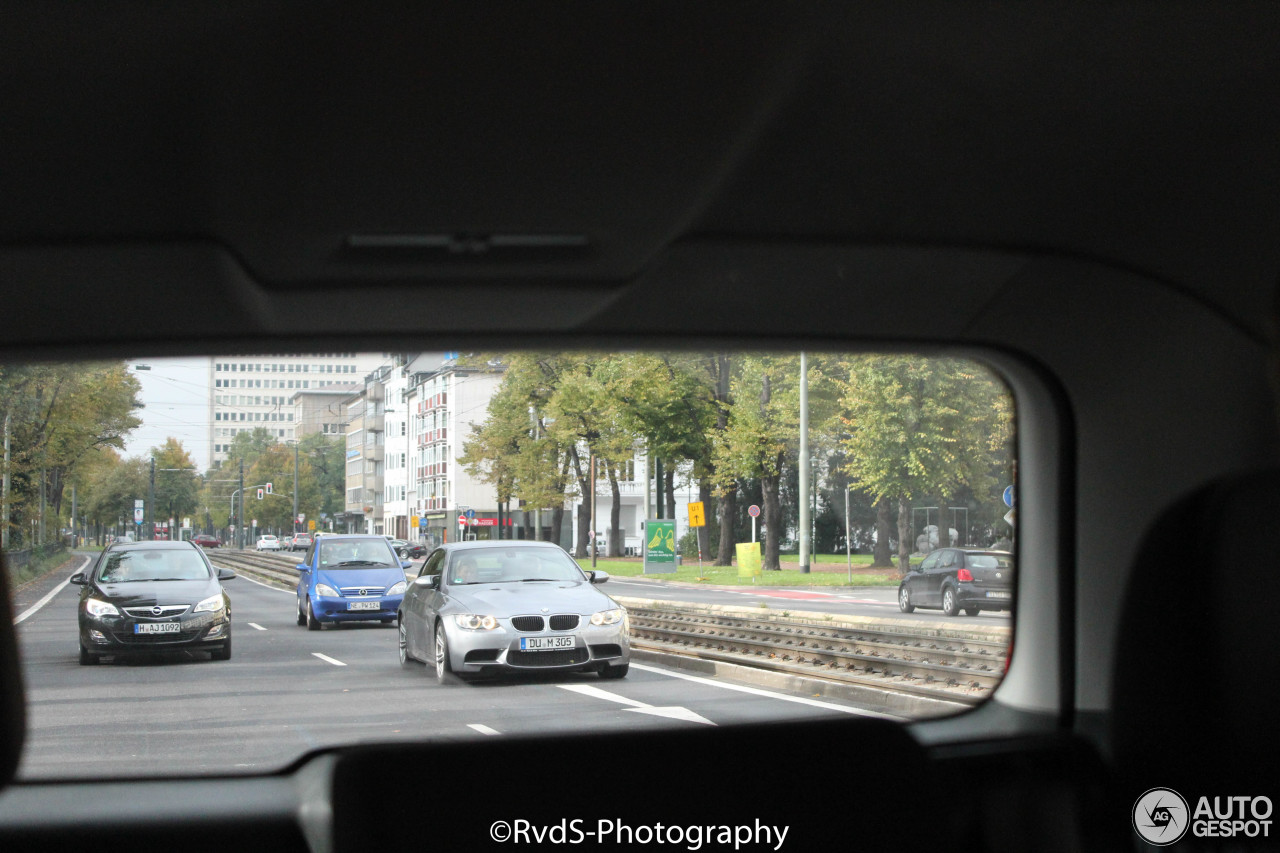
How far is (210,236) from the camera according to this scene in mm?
3564

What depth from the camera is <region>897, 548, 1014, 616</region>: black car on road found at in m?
4.47

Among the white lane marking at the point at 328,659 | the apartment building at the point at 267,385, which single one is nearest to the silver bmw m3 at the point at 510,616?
the white lane marking at the point at 328,659

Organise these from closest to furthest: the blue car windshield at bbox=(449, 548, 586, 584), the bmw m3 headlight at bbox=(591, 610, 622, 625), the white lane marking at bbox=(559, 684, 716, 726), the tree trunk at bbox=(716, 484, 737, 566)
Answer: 1. the tree trunk at bbox=(716, 484, 737, 566)
2. the white lane marking at bbox=(559, 684, 716, 726)
3. the blue car windshield at bbox=(449, 548, 586, 584)
4. the bmw m3 headlight at bbox=(591, 610, 622, 625)

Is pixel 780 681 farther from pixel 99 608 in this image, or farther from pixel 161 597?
pixel 99 608

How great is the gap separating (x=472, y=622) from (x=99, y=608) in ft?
6.06

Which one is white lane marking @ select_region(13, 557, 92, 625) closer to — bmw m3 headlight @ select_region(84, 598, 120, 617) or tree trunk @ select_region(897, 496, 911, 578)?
bmw m3 headlight @ select_region(84, 598, 120, 617)

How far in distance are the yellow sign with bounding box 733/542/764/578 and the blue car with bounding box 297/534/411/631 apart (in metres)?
1.89

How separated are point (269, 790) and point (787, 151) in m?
2.27

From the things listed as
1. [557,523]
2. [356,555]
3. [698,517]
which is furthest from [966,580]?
[356,555]

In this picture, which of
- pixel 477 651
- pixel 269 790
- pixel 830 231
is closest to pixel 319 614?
pixel 477 651

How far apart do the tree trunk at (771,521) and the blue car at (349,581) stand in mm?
2005

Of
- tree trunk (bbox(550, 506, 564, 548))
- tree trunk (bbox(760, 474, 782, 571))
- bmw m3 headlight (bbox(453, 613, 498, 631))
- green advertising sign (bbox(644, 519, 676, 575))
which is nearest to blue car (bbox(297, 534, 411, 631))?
bmw m3 headlight (bbox(453, 613, 498, 631))

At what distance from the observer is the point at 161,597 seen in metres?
6.11

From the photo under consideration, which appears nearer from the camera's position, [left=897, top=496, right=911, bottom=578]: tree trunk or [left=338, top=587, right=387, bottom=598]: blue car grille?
[left=897, top=496, right=911, bottom=578]: tree trunk
